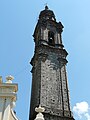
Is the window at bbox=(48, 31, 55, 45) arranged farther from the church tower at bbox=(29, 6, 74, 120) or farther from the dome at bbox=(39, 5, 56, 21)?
the dome at bbox=(39, 5, 56, 21)

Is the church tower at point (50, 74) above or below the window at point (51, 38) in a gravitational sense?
below

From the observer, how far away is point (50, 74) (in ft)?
104

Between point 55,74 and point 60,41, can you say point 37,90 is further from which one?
point 60,41

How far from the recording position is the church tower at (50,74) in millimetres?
28109

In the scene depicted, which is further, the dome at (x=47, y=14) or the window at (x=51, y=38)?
the dome at (x=47, y=14)

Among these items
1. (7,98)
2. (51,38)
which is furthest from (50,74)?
(7,98)

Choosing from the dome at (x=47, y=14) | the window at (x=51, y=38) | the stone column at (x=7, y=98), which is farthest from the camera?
the dome at (x=47, y=14)

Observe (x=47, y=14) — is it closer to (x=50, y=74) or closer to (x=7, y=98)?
(x=50, y=74)

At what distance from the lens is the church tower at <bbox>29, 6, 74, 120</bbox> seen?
28109 millimetres

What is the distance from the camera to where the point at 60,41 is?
3788 cm

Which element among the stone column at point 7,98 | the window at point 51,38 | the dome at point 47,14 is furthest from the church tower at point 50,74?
the stone column at point 7,98

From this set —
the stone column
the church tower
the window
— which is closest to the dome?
the church tower

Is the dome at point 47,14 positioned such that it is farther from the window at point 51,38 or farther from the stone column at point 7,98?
the stone column at point 7,98

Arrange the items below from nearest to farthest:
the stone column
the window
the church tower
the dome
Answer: the stone column < the church tower < the window < the dome
